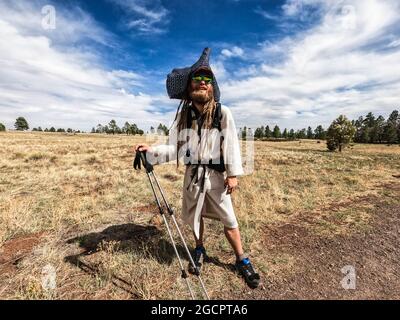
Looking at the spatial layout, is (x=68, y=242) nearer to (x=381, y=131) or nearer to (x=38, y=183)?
(x=38, y=183)

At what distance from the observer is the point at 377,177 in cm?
1108

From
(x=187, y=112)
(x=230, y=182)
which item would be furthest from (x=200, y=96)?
(x=230, y=182)

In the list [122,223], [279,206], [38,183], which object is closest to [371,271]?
[279,206]

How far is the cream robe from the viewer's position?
10.4 ft

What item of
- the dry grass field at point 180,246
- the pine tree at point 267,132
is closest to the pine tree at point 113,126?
the pine tree at point 267,132

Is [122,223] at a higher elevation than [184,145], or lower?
lower

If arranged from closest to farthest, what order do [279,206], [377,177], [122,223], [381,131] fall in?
[122,223]
[279,206]
[377,177]
[381,131]

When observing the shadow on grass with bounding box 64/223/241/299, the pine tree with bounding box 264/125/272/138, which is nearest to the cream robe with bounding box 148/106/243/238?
the shadow on grass with bounding box 64/223/241/299

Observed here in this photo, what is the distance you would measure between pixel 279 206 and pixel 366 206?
7.98 feet

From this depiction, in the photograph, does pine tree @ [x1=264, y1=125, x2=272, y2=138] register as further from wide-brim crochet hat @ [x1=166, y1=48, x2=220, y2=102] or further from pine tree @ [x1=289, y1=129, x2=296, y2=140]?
wide-brim crochet hat @ [x1=166, y1=48, x2=220, y2=102]

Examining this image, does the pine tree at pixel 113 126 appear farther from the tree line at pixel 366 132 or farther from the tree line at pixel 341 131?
the tree line at pixel 366 132

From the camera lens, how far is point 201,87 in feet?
10.3

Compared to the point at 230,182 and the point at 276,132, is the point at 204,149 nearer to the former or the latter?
the point at 230,182
